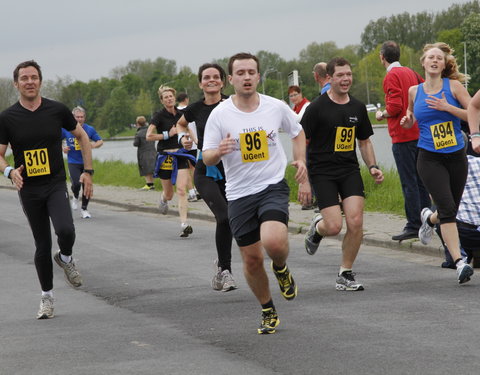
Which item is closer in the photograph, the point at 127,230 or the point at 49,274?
the point at 49,274

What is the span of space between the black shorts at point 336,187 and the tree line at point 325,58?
10440cm

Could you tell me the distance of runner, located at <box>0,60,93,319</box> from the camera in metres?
8.31

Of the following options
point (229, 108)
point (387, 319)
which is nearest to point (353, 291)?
point (387, 319)

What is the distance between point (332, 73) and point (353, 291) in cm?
187

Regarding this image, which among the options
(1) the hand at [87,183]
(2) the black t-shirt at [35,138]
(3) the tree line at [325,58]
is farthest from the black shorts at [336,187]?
(3) the tree line at [325,58]

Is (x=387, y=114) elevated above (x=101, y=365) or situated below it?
above

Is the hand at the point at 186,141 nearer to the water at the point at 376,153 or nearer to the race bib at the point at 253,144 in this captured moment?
the race bib at the point at 253,144

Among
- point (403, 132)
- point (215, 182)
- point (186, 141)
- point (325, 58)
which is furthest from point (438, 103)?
point (325, 58)

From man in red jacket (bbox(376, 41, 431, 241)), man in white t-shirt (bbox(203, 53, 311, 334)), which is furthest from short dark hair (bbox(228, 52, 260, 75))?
man in red jacket (bbox(376, 41, 431, 241))

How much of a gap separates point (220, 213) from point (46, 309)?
193 cm

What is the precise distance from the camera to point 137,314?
8258 millimetres

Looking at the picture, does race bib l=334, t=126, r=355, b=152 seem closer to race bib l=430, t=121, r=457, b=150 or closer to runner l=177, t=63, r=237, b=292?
race bib l=430, t=121, r=457, b=150

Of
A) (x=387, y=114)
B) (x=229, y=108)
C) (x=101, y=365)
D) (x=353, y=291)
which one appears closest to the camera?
(x=101, y=365)

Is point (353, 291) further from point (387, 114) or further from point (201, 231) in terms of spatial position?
point (201, 231)
